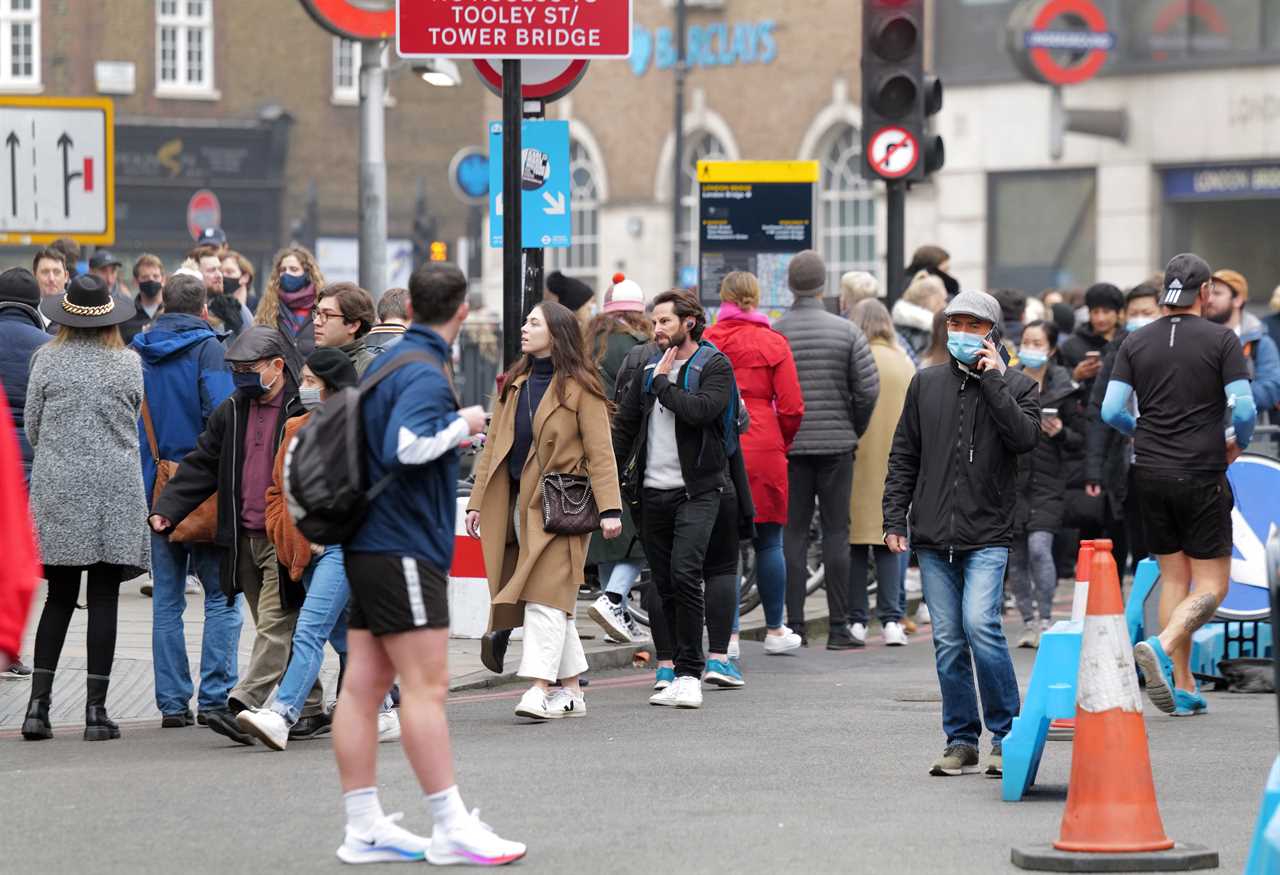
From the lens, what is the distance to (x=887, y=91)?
14266 mm

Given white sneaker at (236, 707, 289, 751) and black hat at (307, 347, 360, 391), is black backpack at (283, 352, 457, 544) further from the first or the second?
white sneaker at (236, 707, 289, 751)

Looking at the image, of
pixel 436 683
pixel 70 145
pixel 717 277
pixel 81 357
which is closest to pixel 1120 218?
pixel 717 277

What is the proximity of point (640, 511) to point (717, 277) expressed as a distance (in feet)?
15.7

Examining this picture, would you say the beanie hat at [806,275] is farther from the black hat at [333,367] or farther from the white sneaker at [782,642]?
the black hat at [333,367]

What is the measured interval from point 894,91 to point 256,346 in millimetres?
6053

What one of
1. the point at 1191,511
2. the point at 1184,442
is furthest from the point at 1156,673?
the point at 1184,442

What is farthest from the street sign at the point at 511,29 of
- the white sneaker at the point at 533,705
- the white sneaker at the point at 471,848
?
the white sneaker at the point at 471,848

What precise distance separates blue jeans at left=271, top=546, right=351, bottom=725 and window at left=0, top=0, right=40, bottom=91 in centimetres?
4416

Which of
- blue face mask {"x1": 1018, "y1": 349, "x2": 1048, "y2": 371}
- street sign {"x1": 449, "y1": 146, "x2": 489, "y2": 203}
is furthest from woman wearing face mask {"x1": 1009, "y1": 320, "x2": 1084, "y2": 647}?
street sign {"x1": 449, "y1": 146, "x2": 489, "y2": 203}

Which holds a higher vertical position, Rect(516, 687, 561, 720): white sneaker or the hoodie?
the hoodie

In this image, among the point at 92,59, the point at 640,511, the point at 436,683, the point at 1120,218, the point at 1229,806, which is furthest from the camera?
the point at 92,59

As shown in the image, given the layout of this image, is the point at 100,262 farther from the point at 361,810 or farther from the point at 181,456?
the point at 361,810

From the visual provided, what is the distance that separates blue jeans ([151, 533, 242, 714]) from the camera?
32.0 feet

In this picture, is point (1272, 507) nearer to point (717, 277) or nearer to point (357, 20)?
point (717, 277)
